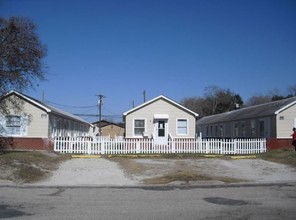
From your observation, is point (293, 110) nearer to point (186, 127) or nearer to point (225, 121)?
point (186, 127)

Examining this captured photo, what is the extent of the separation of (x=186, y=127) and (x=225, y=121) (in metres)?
12.7

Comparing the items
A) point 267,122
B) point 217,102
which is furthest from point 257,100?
point 267,122

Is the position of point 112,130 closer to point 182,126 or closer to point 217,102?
point 217,102

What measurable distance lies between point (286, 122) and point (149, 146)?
424 inches

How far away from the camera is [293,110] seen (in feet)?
101

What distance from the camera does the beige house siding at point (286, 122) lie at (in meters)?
30.3

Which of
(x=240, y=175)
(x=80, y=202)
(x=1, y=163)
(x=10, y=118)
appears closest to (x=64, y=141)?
(x=10, y=118)

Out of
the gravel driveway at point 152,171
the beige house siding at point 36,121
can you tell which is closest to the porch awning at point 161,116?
the beige house siding at point 36,121

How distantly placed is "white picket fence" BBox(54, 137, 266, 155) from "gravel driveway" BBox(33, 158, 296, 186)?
9.69ft

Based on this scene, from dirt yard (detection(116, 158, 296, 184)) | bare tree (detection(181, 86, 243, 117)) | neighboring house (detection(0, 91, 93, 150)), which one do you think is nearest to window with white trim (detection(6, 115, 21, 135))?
neighboring house (detection(0, 91, 93, 150))

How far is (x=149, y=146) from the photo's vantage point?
1082 inches

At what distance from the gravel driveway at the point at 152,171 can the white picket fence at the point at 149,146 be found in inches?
116

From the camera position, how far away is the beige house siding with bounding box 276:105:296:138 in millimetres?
30344

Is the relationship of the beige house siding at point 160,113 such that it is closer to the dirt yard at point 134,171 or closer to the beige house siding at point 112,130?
the dirt yard at point 134,171
